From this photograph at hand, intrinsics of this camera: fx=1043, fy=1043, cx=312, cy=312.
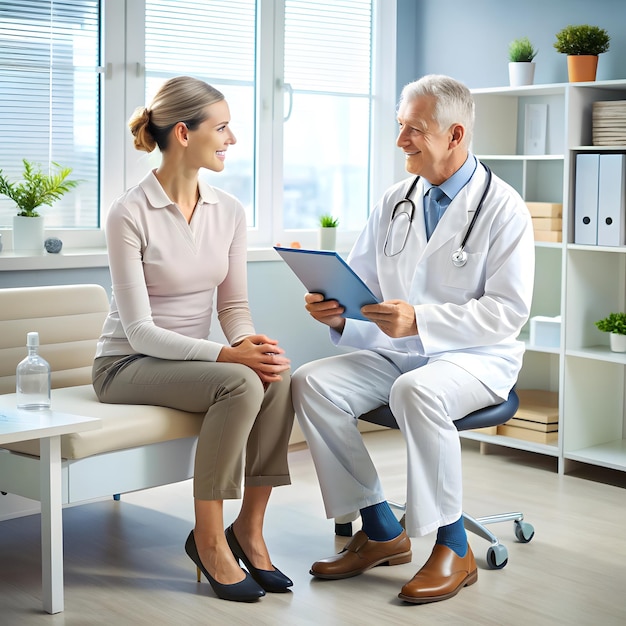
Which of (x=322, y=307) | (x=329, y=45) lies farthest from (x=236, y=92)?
(x=322, y=307)

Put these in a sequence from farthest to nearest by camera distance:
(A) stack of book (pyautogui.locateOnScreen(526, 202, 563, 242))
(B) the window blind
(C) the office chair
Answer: (B) the window blind, (A) stack of book (pyautogui.locateOnScreen(526, 202, 563, 242)), (C) the office chair

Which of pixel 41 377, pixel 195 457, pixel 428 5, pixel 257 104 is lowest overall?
pixel 195 457

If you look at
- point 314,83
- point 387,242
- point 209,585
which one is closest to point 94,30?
point 314,83

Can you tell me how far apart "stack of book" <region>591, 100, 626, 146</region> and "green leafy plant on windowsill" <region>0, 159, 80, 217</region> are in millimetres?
1788

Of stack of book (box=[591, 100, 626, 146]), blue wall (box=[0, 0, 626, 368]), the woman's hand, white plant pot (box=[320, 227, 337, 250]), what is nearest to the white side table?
the woman's hand

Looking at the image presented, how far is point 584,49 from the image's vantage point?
3691mm

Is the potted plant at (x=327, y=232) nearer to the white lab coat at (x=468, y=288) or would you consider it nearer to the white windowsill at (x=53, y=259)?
the white windowsill at (x=53, y=259)

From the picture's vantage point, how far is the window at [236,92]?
3555 millimetres

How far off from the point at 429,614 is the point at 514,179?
2.15 metres

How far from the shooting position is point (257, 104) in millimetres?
4199

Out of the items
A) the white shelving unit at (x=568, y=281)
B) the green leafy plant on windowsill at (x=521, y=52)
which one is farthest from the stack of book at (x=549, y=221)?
the green leafy plant on windowsill at (x=521, y=52)

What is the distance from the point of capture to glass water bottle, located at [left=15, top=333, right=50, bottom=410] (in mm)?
2508

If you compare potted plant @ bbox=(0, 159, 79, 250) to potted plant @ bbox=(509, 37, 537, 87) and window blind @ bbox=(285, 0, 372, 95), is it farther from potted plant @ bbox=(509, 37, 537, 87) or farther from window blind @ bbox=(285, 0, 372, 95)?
potted plant @ bbox=(509, 37, 537, 87)

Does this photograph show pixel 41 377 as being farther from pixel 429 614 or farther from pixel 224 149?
pixel 429 614
